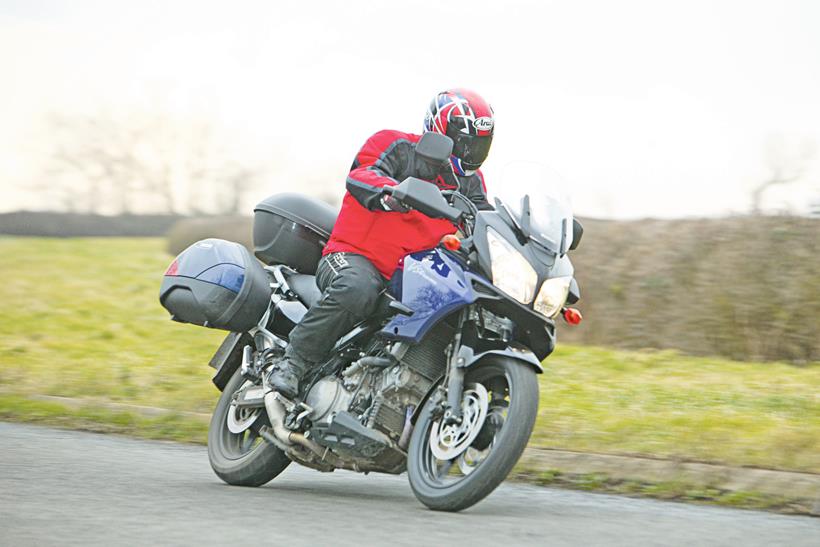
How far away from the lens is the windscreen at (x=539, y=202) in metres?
5.52

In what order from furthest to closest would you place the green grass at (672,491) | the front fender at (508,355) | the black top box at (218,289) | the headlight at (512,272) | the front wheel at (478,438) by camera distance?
the black top box at (218,289)
the green grass at (672,491)
the headlight at (512,272)
the front fender at (508,355)
the front wheel at (478,438)

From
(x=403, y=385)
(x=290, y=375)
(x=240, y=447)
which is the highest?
(x=403, y=385)

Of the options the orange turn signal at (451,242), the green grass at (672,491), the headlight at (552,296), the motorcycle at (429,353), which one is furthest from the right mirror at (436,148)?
the green grass at (672,491)

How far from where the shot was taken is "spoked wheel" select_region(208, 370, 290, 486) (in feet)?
21.2

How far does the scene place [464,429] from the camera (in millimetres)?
5336

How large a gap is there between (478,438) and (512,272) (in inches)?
29.8

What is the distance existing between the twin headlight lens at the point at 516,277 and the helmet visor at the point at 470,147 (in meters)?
0.67

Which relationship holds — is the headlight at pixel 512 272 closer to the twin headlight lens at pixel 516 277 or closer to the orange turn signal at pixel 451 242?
the twin headlight lens at pixel 516 277

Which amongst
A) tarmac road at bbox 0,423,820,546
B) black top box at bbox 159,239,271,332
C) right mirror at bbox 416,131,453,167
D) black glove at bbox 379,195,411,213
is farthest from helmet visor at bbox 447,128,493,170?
tarmac road at bbox 0,423,820,546

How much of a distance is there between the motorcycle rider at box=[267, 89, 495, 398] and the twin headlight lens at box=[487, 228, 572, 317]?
588 millimetres

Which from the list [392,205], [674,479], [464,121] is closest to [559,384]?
[674,479]

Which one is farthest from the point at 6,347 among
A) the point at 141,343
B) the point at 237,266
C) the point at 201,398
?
the point at 237,266

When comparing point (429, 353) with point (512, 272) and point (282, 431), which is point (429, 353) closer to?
point (512, 272)

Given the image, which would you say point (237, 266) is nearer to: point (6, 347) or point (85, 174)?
point (6, 347)
